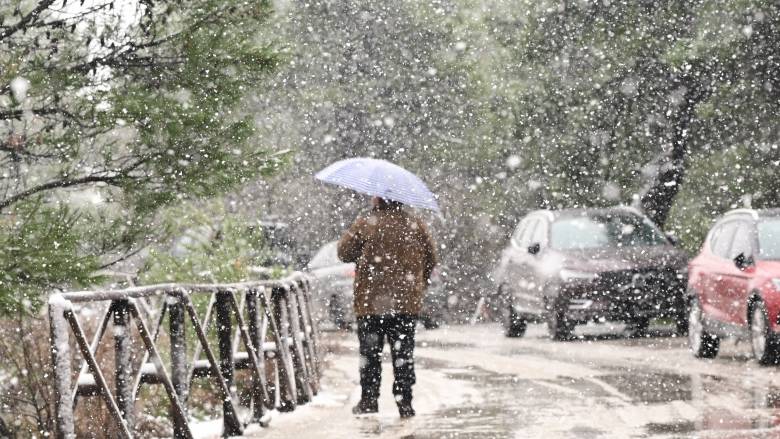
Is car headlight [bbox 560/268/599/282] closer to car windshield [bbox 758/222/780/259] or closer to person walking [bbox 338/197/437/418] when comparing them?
car windshield [bbox 758/222/780/259]

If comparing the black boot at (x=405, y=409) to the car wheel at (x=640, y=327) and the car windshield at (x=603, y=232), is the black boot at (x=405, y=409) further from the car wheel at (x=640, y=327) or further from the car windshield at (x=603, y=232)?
the car wheel at (x=640, y=327)

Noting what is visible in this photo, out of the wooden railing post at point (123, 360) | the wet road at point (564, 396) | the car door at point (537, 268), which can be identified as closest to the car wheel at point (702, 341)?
the wet road at point (564, 396)

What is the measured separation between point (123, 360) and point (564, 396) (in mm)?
5154

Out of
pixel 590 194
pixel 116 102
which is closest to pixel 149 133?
pixel 116 102

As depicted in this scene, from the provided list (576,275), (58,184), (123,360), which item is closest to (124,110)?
(58,184)

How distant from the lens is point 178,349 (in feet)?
30.6

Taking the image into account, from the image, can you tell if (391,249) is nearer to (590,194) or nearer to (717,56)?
(717,56)

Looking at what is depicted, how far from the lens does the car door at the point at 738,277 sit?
51.0ft

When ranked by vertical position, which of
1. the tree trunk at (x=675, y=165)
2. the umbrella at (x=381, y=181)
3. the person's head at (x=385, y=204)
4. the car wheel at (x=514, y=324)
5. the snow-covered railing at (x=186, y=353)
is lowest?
the car wheel at (x=514, y=324)

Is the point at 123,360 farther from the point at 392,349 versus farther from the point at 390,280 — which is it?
the point at 392,349

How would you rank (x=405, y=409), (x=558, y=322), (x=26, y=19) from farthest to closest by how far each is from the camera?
(x=558, y=322) → (x=405, y=409) → (x=26, y=19)

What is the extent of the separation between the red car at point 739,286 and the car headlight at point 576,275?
2183mm

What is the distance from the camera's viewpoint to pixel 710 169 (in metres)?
32.5

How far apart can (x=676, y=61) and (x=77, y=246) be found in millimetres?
14817
